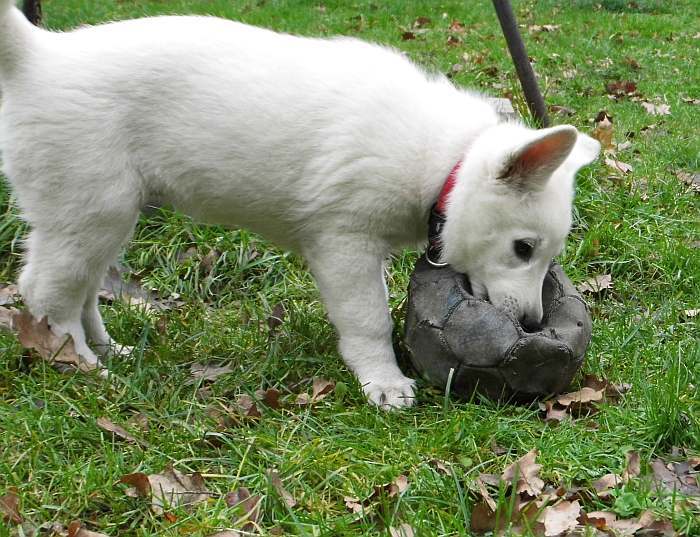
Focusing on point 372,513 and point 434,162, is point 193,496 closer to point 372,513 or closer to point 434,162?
point 372,513

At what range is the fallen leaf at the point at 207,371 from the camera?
3.64m

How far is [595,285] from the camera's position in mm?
4391

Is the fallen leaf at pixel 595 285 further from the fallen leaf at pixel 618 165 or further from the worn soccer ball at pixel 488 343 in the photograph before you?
the fallen leaf at pixel 618 165

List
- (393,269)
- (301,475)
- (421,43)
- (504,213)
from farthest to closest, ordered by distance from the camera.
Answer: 1. (421,43)
2. (393,269)
3. (504,213)
4. (301,475)

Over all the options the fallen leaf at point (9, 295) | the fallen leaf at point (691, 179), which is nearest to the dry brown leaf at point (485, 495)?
the fallen leaf at point (9, 295)

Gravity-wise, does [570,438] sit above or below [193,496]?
above

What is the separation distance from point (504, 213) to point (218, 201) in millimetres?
1169

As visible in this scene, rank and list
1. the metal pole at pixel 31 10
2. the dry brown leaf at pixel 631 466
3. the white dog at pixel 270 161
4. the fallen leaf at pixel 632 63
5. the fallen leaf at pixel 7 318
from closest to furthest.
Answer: the dry brown leaf at pixel 631 466 < the white dog at pixel 270 161 < the fallen leaf at pixel 7 318 < the metal pole at pixel 31 10 < the fallen leaf at pixel 632 63

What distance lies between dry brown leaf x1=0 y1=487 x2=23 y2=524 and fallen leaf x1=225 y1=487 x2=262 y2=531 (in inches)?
24.2

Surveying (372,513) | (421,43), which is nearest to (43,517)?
(372,513)

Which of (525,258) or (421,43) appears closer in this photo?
(525,258)

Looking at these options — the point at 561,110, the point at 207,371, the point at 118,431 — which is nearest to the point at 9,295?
the point at 207,371

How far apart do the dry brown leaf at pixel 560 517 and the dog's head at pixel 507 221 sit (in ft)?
3.04

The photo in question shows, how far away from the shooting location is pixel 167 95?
11.5 feet
